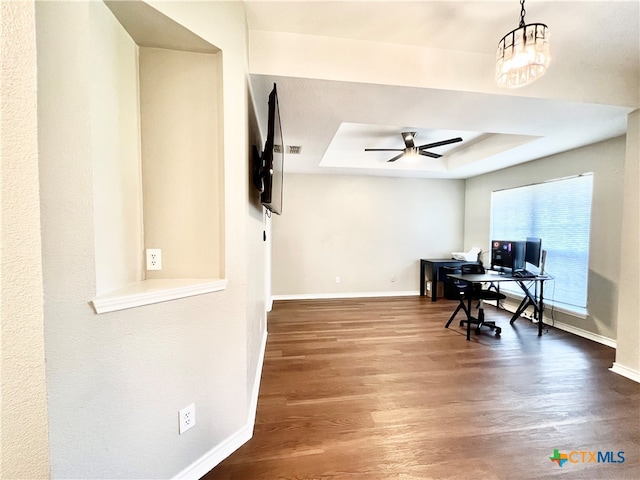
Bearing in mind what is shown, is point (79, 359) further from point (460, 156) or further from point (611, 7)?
point (460, 156)

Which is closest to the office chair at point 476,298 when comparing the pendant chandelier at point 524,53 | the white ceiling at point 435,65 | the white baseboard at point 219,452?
the white ceiling at point 435,65

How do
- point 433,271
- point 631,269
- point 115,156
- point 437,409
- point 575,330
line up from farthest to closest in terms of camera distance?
point 433,271
point 575,330
point 631,269
point 437,409
point 115,156

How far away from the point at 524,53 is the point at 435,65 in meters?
0.74

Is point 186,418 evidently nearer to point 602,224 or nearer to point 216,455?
point 216,455

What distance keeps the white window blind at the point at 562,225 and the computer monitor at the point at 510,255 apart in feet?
1.93

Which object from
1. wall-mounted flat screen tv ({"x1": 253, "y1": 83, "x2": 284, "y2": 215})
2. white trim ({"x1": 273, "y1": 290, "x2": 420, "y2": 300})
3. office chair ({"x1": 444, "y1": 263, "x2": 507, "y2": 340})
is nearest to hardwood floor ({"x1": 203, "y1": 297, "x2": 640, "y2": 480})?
office chair ({"x1": 444, "y1": 263, "x2": 507, "y2": 340})

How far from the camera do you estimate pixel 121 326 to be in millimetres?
1055

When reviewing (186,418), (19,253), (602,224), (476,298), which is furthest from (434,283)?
(19,253)

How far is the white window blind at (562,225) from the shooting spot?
3.24 m

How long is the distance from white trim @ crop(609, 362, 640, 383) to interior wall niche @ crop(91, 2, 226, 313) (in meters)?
3.54

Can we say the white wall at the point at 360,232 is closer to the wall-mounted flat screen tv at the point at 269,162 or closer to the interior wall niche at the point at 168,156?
the wall-mounted flat screen tv at the point at 269,162

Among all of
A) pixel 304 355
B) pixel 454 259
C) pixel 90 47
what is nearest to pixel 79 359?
pixel 90 47

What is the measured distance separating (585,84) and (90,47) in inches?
132

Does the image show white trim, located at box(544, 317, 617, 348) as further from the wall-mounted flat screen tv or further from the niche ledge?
the niche ledge
